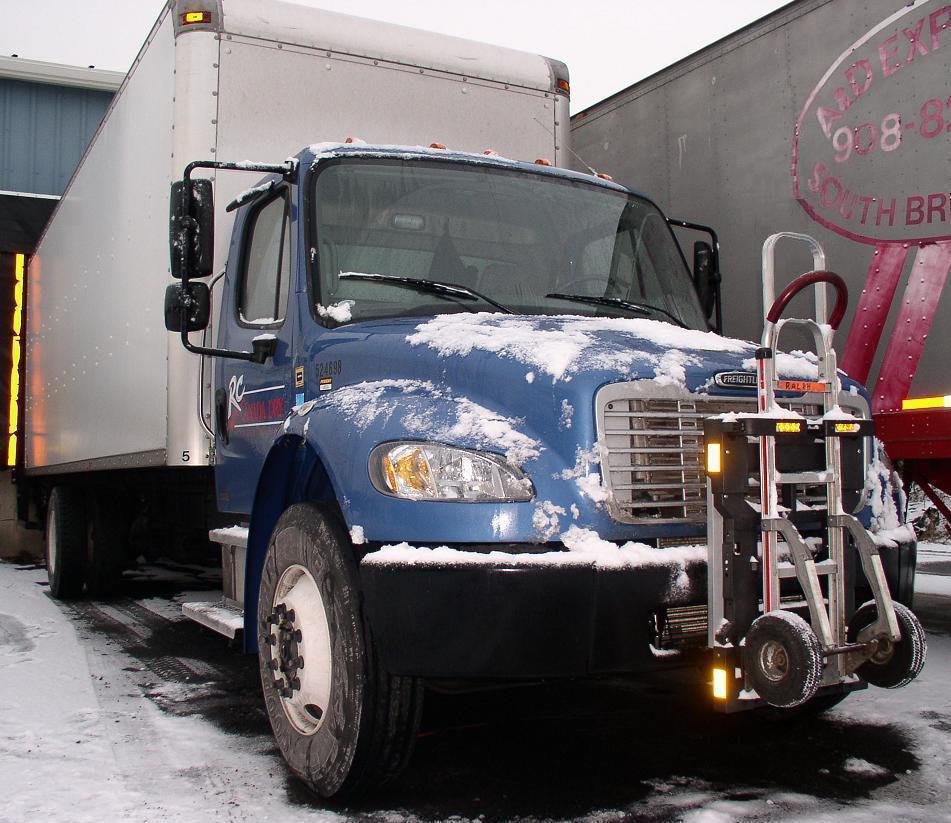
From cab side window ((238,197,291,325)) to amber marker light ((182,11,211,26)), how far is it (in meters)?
1.31

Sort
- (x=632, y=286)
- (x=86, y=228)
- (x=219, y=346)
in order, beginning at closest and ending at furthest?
(x=632, y=286), (x=219, y=346), (x=86, y=228)

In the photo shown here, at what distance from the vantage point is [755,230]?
6.05 m

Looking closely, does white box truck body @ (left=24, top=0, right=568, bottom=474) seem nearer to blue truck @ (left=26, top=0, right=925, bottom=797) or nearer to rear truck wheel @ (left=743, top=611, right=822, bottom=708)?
blue truck @ (left=26, top=0, right=925, bottom=797)

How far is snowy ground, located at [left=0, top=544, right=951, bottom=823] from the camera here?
3588 millimetres

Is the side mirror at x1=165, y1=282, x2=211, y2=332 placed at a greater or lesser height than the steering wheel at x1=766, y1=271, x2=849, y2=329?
greater

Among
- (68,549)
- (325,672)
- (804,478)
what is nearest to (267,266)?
(325,672)

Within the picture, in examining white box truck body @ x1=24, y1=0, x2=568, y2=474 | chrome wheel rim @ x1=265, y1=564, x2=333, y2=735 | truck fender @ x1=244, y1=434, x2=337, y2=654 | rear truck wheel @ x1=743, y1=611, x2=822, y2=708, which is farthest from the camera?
white box truck body @ x1=24, y1=0, x2=568, y2=474

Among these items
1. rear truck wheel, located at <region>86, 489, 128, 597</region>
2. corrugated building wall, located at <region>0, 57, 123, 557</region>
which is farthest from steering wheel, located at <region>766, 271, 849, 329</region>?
corrugated building wall, located at <region>0, 57, 123, 557</region>

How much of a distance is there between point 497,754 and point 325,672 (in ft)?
3.17

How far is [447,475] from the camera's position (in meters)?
3.37

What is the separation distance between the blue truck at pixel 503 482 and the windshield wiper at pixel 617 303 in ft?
0.04

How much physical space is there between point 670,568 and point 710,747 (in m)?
1.43

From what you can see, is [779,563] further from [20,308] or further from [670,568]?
[20,308]

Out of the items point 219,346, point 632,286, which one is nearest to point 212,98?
point 219,346
